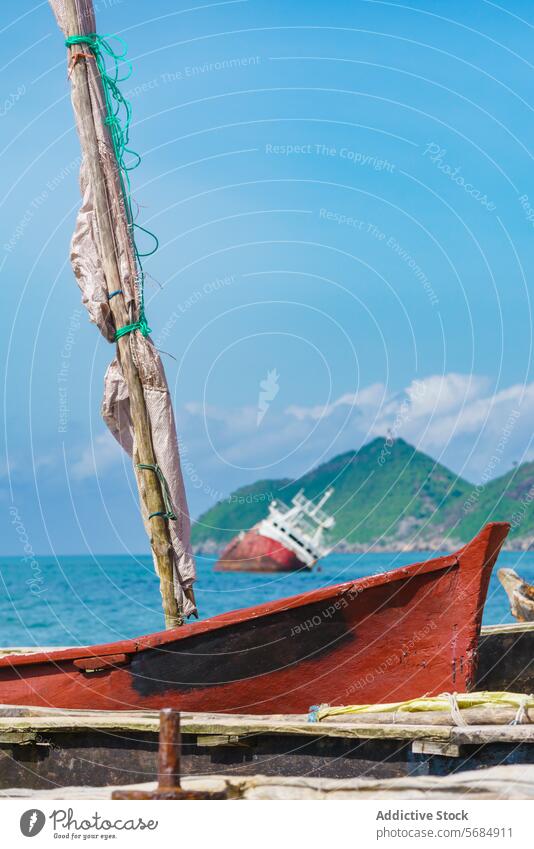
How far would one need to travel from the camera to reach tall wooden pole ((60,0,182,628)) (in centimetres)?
1262

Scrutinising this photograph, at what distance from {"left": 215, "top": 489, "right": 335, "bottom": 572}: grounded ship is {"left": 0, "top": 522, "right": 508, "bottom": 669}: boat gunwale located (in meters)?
62.6

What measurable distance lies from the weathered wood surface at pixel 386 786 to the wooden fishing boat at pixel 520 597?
687 centimetres

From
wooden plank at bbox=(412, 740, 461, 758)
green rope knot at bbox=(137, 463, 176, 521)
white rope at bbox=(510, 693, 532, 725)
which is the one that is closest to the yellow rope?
white rope at bbox=(510, 693, 532, 725)

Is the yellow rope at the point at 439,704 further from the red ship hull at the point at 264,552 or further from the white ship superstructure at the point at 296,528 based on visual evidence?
the red ship hull at the point at 264,552

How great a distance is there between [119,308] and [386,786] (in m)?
5.82

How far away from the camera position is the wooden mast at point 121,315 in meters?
12.6

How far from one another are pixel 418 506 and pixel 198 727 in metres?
132

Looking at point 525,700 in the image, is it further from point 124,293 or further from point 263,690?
point 124,293

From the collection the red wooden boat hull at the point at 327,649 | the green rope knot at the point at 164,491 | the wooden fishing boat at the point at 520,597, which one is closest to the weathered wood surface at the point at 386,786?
the red wooden boat hull at the point at 327,649

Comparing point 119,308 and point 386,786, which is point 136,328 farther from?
point 386,786

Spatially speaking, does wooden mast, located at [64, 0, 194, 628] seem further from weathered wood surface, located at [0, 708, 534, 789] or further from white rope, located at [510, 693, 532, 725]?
white rope, located at [510, 693, 532, 725]

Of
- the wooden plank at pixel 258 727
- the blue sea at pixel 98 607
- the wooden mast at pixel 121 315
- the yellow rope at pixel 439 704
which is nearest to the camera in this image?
the wooden plank at pixel 258 727
